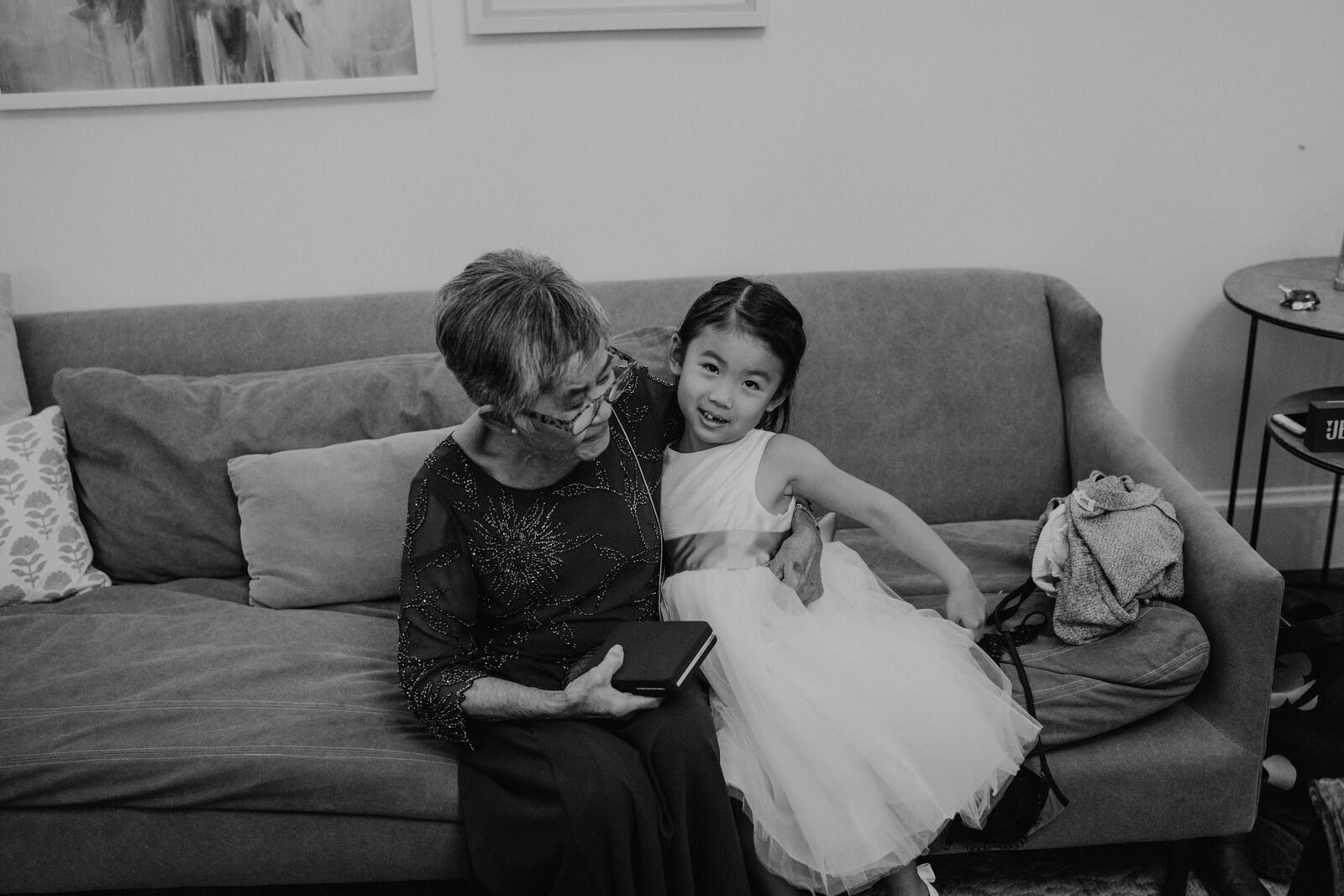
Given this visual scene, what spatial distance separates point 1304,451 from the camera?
2.03 m

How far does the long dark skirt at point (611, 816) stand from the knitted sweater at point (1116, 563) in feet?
2.23

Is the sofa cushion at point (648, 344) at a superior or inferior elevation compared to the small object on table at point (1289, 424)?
superior

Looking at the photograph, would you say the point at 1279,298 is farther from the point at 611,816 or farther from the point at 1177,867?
the point at 611,816

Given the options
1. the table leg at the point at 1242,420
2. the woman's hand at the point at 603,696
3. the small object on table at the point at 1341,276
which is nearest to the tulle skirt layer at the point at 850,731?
the woman's hand at the point at 603,696

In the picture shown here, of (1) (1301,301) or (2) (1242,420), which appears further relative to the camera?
(2) (1242,420)

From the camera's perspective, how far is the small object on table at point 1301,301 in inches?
86.5

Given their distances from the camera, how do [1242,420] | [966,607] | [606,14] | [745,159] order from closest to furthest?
[966,607] → [606,14] → [745,159] → [1242,420]

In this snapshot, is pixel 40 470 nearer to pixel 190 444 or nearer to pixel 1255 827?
pixel 190 444

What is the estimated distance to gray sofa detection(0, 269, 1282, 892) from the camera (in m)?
1.63

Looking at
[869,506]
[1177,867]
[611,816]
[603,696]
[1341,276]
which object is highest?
[1341,276]

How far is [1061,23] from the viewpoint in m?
2.36

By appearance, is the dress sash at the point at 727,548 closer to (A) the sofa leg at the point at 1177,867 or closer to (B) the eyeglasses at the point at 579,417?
(B) the eyeglasses at the point at 579,417

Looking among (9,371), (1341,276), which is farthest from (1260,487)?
(9,371)

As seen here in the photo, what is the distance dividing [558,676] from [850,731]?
1.50ft
